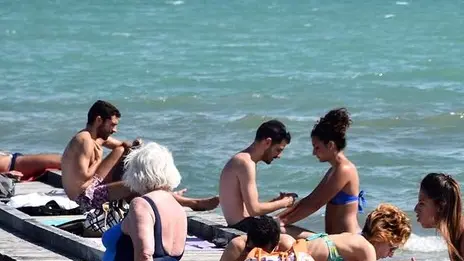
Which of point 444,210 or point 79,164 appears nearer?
point 444,210

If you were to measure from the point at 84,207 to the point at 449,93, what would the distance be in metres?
19.5

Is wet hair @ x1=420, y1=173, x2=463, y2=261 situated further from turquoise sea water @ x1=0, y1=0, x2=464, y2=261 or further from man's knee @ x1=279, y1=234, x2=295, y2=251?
turquoise sea water @ x1=0, y1=0, x2=464, y2=261

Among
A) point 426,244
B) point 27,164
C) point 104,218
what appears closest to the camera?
point 104,218

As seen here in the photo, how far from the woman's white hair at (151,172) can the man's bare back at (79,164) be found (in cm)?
404

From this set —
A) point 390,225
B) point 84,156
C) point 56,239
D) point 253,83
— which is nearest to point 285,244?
point 390,225

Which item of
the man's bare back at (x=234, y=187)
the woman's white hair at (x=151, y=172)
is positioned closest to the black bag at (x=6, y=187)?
the man's bare back at (x=234, y=187)

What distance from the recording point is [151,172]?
7.41m

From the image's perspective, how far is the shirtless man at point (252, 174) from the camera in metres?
10.1

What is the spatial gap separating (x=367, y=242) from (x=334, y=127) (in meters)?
1.66

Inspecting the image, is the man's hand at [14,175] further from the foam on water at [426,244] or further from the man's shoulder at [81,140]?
the foam on water at [426,244]

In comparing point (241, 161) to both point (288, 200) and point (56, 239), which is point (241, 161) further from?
point (56, 239)

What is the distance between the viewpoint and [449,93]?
29828 mm

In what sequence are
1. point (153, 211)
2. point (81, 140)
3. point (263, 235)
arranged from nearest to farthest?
Result: point (153, 211) < point (263, 235) < point (81, 140)

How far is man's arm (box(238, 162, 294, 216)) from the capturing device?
10.1 metres
